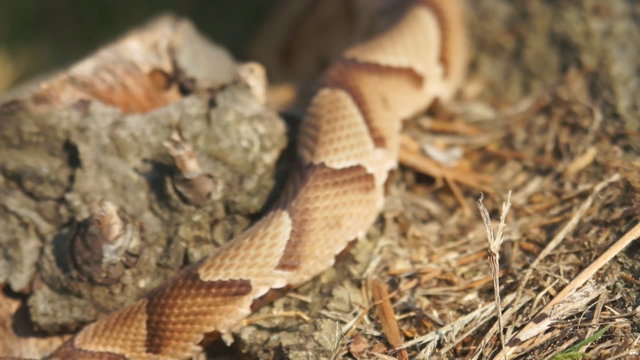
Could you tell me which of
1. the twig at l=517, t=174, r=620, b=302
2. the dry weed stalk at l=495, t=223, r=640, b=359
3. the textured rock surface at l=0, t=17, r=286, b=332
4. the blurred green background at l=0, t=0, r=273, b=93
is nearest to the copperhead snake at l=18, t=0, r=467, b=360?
the textured rock surface at l=0, t=17, r=286, b=332

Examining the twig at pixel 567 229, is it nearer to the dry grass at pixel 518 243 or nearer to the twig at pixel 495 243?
the dry grass at pixel 518 243

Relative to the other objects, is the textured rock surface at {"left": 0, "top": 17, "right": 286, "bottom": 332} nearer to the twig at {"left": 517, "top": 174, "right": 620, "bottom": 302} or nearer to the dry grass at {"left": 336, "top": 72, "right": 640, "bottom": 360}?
the dry grass at {"left": 336, "top": 72, "right": 640, "bottom": 360}

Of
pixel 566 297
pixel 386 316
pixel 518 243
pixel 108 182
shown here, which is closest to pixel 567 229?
pixel 518 243

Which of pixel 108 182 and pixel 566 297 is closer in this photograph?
pixel 566 297

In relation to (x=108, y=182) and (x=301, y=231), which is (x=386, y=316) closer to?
(x=301, y=231)

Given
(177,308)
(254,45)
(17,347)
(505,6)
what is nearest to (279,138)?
(177,308)

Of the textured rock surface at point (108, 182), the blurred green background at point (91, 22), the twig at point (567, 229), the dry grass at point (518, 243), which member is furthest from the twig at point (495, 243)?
the blurred green background at point (91, 22)

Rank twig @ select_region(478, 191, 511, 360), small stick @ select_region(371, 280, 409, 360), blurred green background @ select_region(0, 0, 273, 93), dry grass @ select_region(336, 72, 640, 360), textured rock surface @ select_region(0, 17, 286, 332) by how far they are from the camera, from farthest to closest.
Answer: blurred green background @ select_region(0, 0, 273, 93), textured rock surface @ select_region(0, 17, 286, 332), small stick @ select_region(371, 280, 409, 360), dry grass @ select_region(336, 72, 640, 360), twig @ select_region(478, 191, 511, 360)
